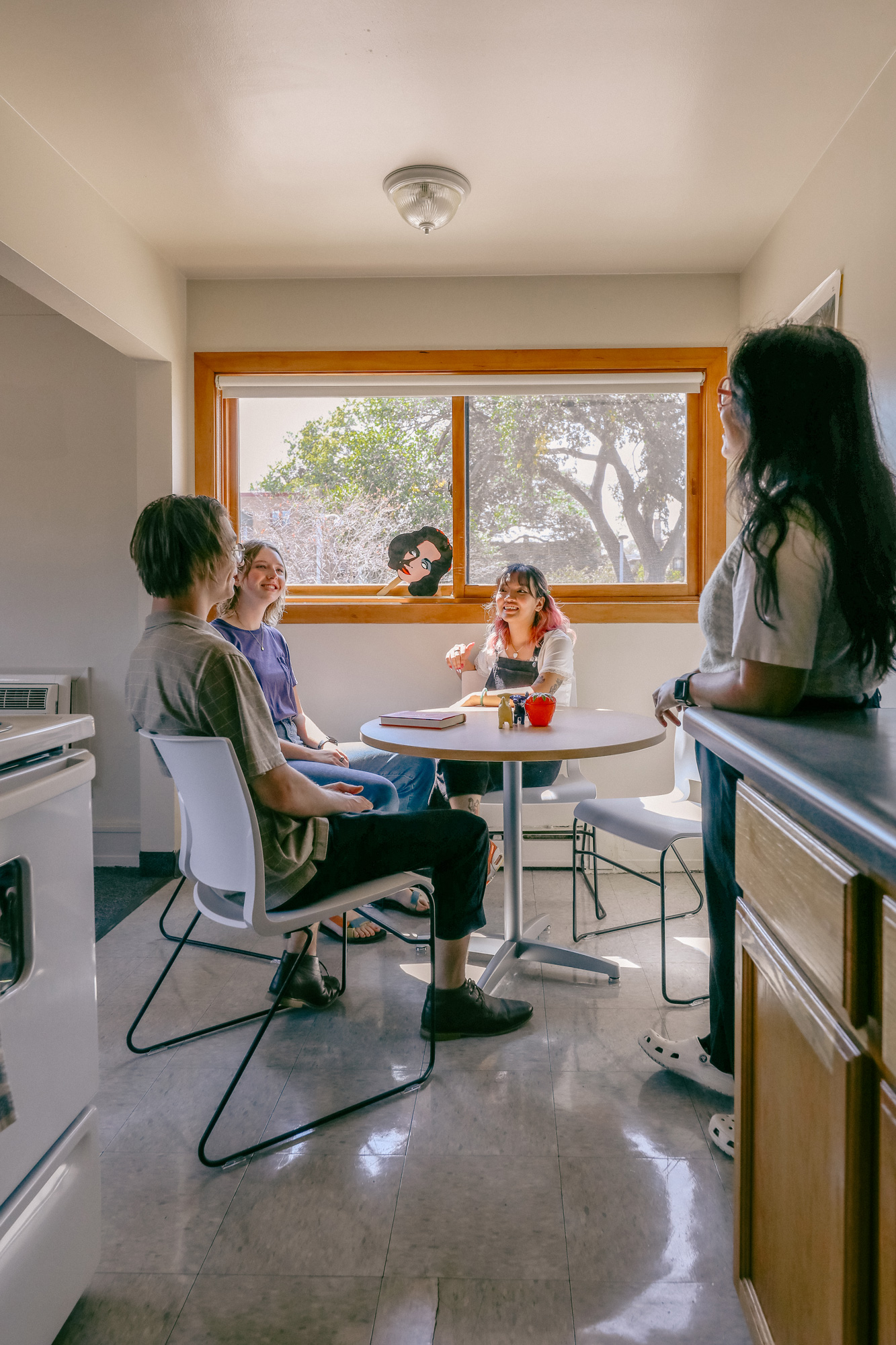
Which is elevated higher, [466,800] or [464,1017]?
[466,800]

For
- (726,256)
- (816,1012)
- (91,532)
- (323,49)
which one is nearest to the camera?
(816,1012)

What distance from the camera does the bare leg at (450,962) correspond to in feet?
6.90

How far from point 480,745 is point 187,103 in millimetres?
1973

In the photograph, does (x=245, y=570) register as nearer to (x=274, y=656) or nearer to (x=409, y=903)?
(x=274, y=656)

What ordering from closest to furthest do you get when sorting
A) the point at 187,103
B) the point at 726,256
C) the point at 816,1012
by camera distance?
the point at 816,1012
the point at 187,103
the point at 726,256

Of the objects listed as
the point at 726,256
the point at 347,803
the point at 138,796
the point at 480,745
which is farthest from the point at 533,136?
the point at 138,796

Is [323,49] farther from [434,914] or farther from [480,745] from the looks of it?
[434,914]

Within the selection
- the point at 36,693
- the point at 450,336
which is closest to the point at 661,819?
the point at 450,336

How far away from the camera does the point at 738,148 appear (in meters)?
2.59

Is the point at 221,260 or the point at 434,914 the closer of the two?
the point at 434,914

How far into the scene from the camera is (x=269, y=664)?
9.72 ft

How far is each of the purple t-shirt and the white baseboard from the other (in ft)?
4.12

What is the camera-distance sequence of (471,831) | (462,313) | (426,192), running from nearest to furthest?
(471,831) → (426,192) → (462,313)

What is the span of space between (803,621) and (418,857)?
1.02 metres
